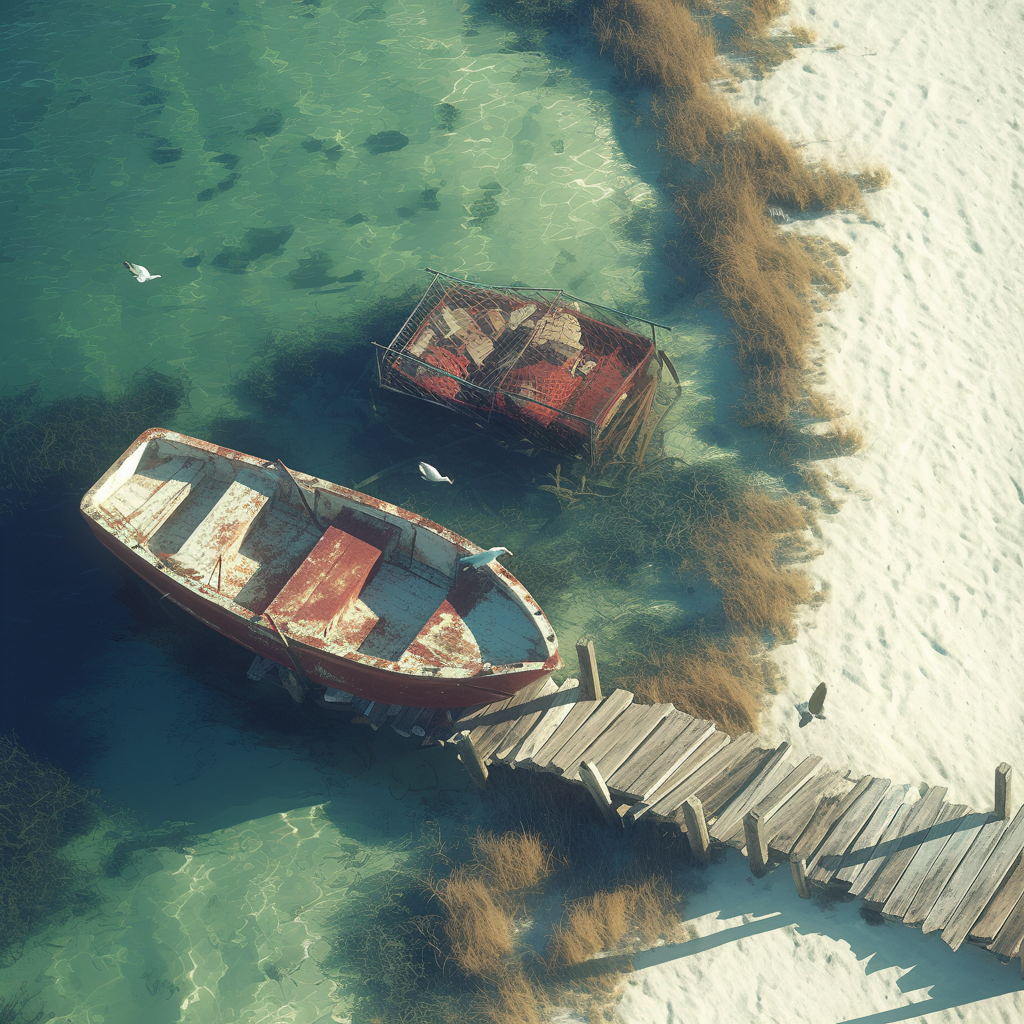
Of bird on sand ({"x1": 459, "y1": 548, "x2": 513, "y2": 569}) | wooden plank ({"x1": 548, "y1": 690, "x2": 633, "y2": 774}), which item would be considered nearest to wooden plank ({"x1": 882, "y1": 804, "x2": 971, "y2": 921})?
wooden plank ({"x1": 548, "y1": 690, "x2": 633, "y2": 774})

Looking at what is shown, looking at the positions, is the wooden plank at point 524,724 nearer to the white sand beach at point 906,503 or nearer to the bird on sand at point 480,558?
the bird on sand at point 480,558

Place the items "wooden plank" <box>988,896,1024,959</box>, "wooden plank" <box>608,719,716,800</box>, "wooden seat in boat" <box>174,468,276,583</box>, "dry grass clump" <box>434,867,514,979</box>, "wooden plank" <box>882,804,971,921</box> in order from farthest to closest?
"wooden seat in boat" <box>174,468,276,583</box>
"wooden plank" <box>608,719,716,800</box>
"dry grass clump" <box>434,867,514,979</box>
"wooden plank" <box>882,804,971,921</box>
"wooden plank" <box>988,896,1024,959</box>

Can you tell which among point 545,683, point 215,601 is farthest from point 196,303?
point 545,683

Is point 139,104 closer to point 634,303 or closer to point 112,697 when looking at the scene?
point 634,303

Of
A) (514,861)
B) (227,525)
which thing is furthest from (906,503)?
(227,525)

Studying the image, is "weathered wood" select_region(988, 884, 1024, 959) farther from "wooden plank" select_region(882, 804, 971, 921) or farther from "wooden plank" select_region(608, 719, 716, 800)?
"wooden plank" select_region(608, 719, 716, 800)
